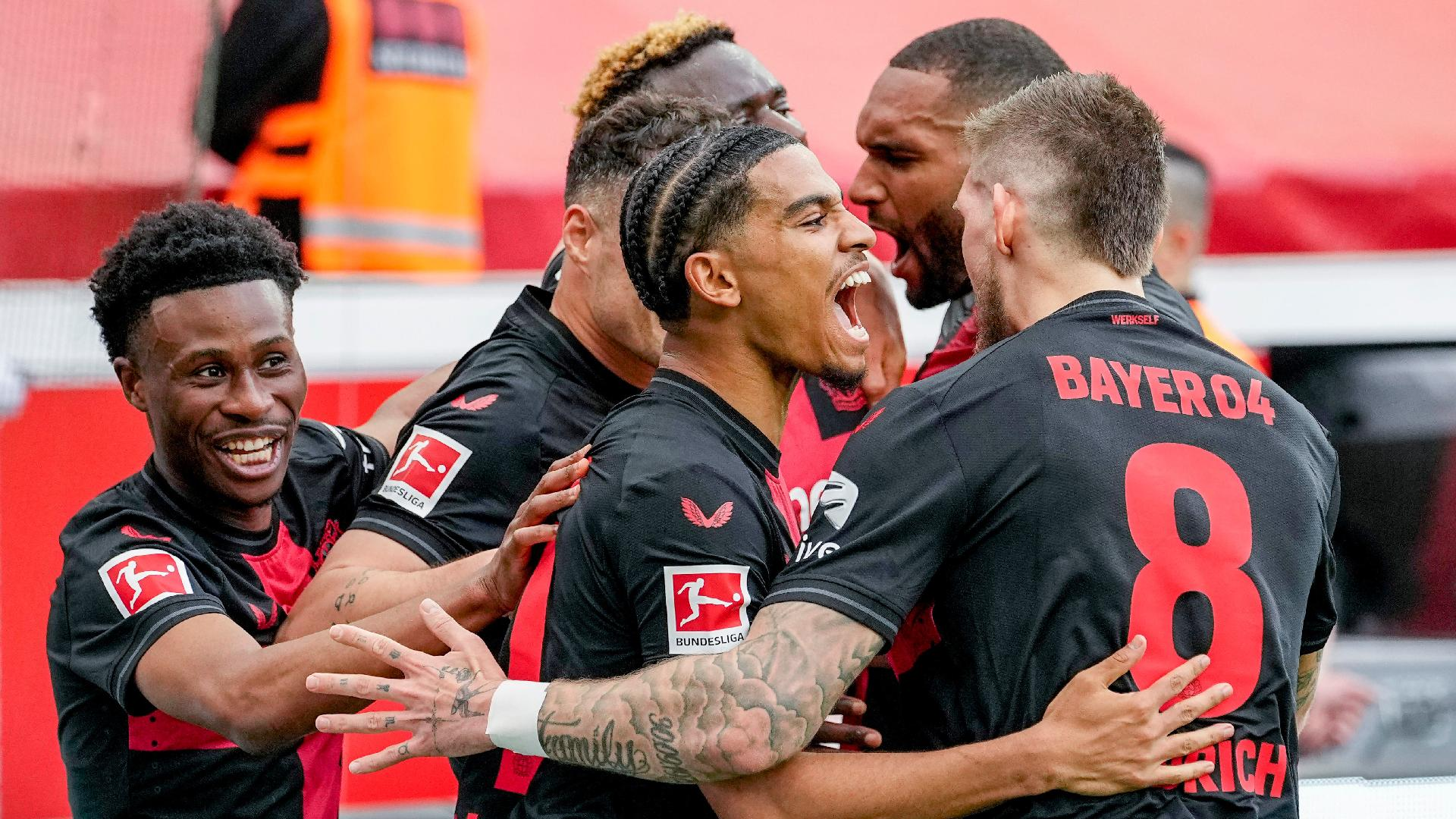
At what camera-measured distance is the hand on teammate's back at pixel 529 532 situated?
238 centimetres

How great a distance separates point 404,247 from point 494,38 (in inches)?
36.3

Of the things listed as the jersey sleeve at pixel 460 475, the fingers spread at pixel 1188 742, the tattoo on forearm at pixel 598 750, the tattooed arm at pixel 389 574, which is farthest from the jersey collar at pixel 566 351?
the fingers spread at pixel 1188 742

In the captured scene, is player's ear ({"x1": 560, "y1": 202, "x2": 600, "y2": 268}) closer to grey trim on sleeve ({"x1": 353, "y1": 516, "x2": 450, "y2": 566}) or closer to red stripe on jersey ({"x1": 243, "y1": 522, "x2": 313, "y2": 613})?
grey trim on sleeve ({"x1": 353, "y1": 516, "x2": 450, "y2": 566})

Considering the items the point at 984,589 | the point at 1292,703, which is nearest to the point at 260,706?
the point at 984,589

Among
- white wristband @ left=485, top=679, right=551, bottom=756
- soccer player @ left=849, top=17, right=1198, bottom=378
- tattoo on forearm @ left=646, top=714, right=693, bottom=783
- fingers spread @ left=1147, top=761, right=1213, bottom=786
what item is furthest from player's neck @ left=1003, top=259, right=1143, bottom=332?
soccer player @ left=849, top=17, right=1198, bottom=378

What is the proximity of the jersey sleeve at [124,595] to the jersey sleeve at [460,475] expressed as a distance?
343 millimetres

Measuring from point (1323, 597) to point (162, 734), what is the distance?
7.01 ft

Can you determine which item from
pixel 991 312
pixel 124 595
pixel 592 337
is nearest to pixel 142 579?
pixel 124 595

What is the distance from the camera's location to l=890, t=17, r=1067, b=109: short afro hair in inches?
145

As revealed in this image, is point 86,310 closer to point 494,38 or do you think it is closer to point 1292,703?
point 494,38

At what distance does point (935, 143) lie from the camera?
12.1 feet

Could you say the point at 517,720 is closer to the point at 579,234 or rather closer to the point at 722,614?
the point at 722,614

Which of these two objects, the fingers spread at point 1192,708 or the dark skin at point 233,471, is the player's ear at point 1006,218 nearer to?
the fingers spread at point 1192,708

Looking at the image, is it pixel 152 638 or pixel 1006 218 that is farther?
pixel 152 638
